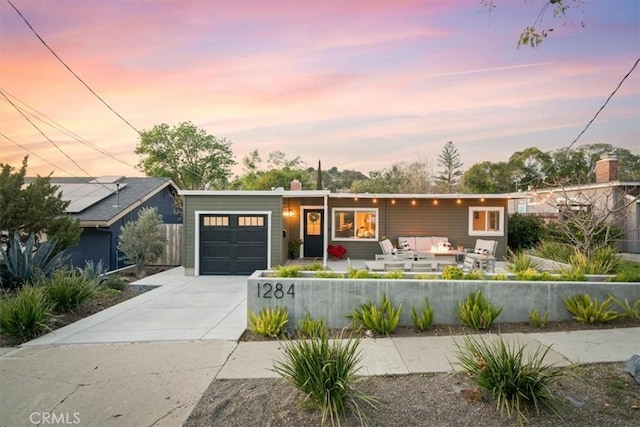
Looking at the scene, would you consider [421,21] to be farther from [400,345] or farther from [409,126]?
[409,126]

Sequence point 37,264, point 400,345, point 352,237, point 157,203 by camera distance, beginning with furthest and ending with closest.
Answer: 1. point 157,203
2. point 352,237
3. point 37,264
4. point 400,345

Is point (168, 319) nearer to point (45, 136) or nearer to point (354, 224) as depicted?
point (354, 224)

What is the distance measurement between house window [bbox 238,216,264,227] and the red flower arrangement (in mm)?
3789

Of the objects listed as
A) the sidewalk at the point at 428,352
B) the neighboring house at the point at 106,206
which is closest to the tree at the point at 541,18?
the sidewalk at the point at 428,352

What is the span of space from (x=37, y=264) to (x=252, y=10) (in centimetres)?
740

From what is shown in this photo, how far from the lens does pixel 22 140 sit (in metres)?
12.0

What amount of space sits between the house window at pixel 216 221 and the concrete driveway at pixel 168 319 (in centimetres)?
254

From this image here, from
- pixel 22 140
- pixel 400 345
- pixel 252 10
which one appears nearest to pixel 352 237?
pixel 252 10

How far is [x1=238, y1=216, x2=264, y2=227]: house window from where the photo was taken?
37.4 ft

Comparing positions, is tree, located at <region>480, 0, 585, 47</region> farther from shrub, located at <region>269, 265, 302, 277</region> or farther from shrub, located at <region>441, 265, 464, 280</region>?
shrub, located at <region>269, 265, 302, 277</region>

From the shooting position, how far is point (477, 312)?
5.20 m

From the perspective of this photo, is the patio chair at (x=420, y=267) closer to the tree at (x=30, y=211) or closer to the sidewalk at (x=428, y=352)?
the sidewalk at (x=428, y=352)

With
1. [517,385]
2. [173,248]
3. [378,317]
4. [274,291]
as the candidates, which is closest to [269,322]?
[274,291]

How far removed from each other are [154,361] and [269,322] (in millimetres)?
1552
